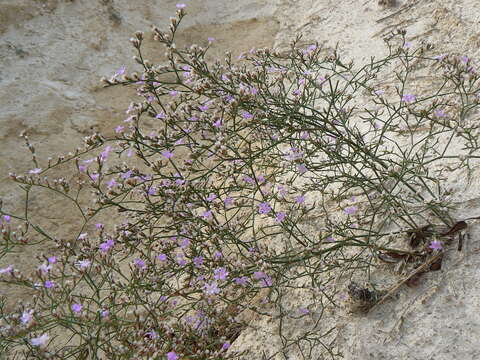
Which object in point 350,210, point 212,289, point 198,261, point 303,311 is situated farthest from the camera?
point 350,210

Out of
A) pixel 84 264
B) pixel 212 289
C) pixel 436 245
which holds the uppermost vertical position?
pixel 84 264

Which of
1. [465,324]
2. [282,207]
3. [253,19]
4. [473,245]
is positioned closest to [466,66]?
[473,245]

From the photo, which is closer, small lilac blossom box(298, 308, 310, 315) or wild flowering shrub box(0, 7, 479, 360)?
wild flowering shrub box(0, 7, 479, 360)

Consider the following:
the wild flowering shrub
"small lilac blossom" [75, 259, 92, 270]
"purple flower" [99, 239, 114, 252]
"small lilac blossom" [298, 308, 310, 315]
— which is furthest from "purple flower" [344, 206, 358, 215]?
"small lilac blossom" [75, 259, 92, 270]

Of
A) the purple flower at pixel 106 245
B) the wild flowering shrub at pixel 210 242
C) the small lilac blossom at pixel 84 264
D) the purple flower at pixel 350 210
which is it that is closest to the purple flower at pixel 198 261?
the wild flowering shrub at pixel 210 242

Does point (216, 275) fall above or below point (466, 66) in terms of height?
below

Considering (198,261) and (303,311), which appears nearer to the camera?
(198,261)

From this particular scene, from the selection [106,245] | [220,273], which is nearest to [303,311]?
[220,273]

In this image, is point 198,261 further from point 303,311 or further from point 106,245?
point 303,311

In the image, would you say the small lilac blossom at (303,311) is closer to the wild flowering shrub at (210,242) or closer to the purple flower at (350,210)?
the wild flowering shrub at (210,242)

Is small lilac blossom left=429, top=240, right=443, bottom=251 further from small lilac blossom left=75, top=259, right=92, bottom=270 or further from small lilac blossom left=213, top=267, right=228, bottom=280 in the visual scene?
small lilac blossom left=75, top=259, right=92, bottom=270

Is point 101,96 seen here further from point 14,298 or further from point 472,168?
point 472,168
